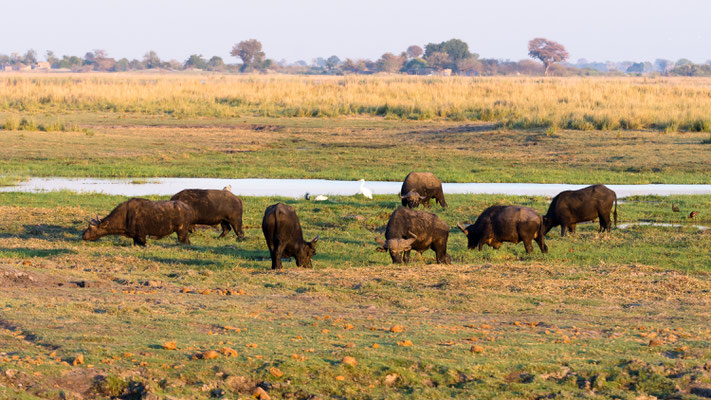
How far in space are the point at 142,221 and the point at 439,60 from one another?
110m

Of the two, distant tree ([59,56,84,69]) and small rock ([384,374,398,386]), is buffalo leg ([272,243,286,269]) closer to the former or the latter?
small rock ([384,374,398,386])

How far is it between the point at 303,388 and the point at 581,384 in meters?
1.98

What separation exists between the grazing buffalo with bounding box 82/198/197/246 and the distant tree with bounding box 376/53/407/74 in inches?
4765

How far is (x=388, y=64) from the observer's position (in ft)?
438

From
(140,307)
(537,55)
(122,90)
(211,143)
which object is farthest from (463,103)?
(537,55)

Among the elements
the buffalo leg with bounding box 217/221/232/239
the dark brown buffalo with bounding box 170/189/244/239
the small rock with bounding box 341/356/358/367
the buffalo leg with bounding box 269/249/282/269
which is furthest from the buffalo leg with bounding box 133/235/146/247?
the small rock with bounding box 341/356/358/367

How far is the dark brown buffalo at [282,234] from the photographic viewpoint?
1155 cm

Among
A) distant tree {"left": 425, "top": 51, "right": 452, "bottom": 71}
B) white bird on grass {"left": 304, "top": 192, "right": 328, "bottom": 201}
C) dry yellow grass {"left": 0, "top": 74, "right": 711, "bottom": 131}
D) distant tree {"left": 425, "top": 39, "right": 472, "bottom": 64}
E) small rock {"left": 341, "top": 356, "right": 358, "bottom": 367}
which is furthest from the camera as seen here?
distant tree {"left": 425, "top": 39, "right": 472, "bottom": 64}

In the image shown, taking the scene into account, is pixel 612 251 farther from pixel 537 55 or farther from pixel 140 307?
pixel 537 55

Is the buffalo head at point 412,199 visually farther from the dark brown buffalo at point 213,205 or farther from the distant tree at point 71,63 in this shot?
the distant tree at point 71,63

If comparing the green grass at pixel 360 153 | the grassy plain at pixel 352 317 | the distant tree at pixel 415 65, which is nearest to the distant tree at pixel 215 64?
the distant tree at pixel 415 65

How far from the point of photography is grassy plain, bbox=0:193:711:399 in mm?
6492

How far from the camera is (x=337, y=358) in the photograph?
690cm

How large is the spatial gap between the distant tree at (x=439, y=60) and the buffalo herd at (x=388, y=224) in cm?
10707
